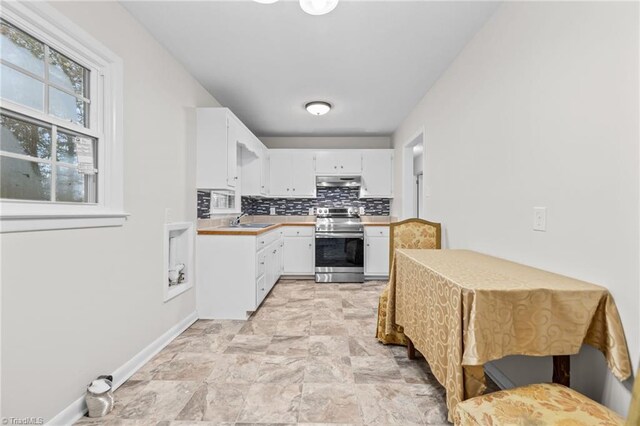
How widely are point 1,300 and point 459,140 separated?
292 cm

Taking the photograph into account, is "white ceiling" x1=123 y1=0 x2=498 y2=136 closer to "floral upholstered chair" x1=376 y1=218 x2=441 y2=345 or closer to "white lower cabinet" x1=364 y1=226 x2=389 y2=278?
"floral upholstered chair" x1=376 y1=218 x2=441 y2=345

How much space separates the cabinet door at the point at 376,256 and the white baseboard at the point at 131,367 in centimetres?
260

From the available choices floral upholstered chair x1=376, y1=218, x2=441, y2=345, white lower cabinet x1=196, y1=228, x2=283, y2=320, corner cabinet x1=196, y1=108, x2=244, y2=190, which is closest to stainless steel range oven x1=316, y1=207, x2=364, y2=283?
white lower cabinet x1=196, y1=228, x2=283, y2=320

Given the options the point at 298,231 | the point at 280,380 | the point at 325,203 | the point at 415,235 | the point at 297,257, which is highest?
the point at 325,203

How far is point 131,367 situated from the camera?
6.31 feet

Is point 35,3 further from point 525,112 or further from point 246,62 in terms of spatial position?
point 525,112

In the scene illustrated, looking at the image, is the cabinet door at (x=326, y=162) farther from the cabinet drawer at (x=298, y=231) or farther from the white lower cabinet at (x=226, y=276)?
the white lower cabinet at (x=226, y=276)

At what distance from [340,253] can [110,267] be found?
315cm

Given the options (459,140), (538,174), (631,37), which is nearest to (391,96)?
(459,140)

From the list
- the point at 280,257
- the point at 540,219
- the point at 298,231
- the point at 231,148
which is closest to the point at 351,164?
the point at 298,231

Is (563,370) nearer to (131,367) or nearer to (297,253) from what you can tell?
(131,367)

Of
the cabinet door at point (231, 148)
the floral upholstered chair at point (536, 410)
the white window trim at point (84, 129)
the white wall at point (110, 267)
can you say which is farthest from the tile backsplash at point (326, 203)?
the floral upholstered chair at point (536, 410)

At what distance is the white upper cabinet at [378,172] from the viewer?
486cm

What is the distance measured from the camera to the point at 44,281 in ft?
4.47
